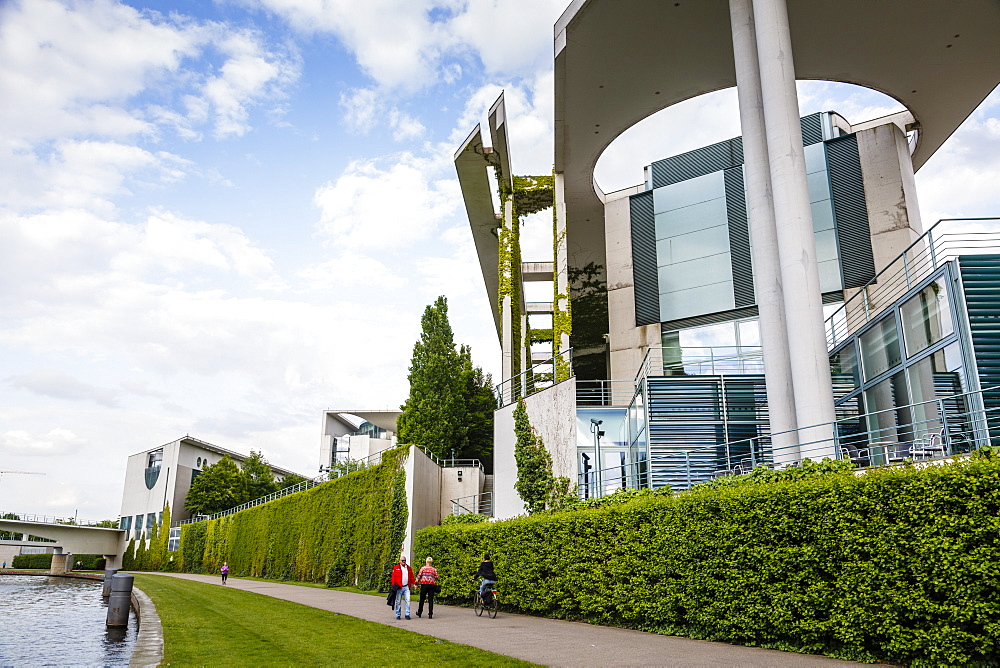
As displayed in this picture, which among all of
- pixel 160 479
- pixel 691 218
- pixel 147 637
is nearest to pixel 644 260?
pixel 691 218

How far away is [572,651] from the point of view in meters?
9.98

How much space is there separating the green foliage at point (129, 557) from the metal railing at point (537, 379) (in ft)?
171

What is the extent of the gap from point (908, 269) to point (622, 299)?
10.7m

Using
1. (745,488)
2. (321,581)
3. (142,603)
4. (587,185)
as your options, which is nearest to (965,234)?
(745,488)

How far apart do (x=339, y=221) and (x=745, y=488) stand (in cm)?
1408

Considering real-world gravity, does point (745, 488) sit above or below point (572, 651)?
above

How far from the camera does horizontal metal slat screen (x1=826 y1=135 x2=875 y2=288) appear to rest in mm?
22703

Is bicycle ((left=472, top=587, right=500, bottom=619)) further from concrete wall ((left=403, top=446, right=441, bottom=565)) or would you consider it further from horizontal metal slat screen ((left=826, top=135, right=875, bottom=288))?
horizontal metal slat screen ((left=826, top=135, right=875, bottom=288))

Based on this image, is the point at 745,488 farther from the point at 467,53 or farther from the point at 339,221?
the point at 339,221

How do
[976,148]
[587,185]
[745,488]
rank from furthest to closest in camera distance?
[587,185] < [976,148] < [745,488]

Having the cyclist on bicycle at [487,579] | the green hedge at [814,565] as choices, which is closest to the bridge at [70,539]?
the cyclist on bicycle at [487,579]

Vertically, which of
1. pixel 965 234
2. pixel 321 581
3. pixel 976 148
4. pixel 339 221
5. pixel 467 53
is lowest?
pixel 321 581

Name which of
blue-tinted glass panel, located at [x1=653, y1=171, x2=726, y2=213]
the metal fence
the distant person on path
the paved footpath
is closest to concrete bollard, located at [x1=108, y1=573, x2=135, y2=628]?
the paved footpath

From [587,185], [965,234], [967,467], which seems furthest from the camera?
[587,185]
